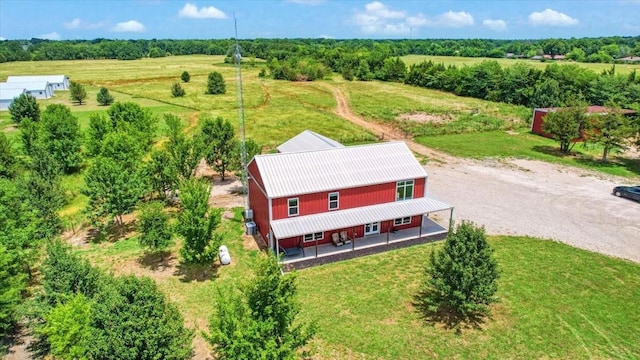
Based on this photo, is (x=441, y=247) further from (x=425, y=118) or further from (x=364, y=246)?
(x=425, y=118)

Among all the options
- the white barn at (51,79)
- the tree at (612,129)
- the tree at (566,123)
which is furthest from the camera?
the white barn at (51,79)

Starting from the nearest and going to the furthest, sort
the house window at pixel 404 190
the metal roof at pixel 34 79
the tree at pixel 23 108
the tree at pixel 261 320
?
the tree at pixel 261 320 → the house window at pixel 404 190 → the tree at pixel 23 108 → the metal roof at pixel 34 79

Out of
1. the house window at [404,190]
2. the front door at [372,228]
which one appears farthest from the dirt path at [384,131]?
the front door at [372,228]

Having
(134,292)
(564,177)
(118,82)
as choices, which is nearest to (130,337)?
(134,292)

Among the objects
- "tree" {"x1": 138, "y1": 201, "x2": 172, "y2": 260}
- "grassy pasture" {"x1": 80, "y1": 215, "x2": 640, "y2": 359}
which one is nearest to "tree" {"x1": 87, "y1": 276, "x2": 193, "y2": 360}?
"grassy pasture" {"x1": 80, "y1": 215, "x2": 640, "y2": 359}

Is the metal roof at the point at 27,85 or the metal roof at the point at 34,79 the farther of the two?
the metal roof at the point at 34,79

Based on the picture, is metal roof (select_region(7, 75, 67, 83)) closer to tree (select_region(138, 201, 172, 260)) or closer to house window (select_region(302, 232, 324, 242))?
tree (select_region(138, 201, 172, 260))

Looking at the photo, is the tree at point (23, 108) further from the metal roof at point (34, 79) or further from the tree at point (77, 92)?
the metal roof at point (34, 79)
